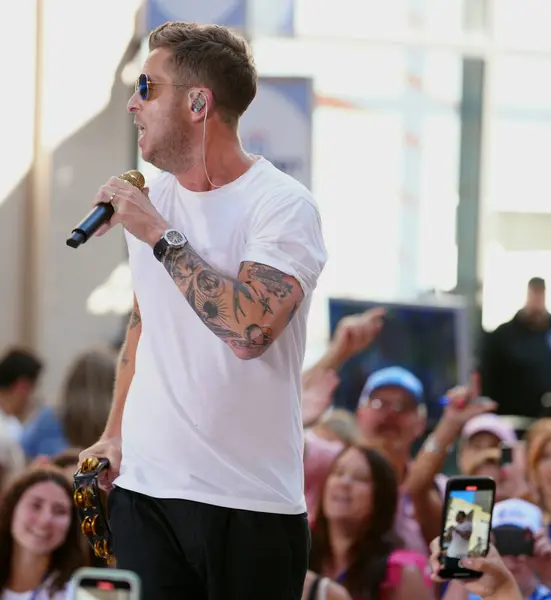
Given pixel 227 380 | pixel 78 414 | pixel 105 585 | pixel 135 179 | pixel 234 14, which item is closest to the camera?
pixel 105 585

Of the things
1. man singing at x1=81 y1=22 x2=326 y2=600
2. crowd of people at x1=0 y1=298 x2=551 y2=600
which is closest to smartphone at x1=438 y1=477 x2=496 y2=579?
man singing at x1=81 y1=22 x2=326 y2=600

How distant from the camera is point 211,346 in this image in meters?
2.27

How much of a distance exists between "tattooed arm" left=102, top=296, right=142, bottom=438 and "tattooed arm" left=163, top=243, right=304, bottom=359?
0.37 m

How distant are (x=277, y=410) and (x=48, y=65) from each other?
5.68 m

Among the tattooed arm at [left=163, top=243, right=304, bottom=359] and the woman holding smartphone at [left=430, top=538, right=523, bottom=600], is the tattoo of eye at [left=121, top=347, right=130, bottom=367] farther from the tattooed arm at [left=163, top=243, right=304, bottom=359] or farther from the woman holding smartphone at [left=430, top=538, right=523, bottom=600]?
the woman holding smartphone at [left=430, top=538, right=523, bottom=600]

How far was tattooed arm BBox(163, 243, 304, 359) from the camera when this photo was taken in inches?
84.9

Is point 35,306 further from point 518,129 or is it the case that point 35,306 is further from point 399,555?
point 399,555

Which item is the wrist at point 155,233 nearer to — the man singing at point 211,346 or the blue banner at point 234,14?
the man singing at point 211,346

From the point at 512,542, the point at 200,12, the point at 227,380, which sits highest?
the point at 200,12

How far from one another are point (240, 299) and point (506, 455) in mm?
2904

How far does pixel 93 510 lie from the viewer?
8.05 ft

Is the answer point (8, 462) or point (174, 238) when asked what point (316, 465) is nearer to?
point (8, 462)

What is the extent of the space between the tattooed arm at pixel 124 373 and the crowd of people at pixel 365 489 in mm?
1034

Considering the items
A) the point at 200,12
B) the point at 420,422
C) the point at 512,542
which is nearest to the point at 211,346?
the point at 512,542
